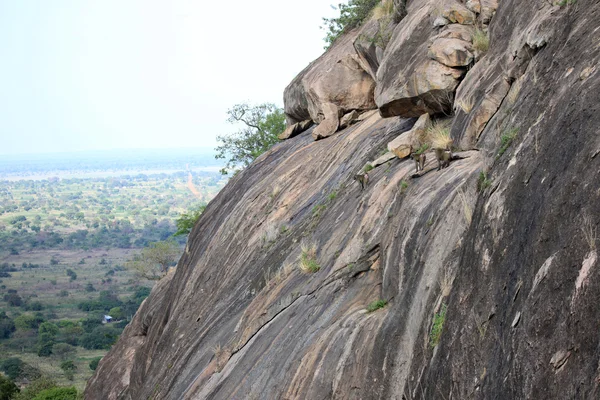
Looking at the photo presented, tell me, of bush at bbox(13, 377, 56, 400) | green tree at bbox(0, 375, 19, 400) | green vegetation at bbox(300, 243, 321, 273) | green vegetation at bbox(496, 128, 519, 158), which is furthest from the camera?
green tree at bbox(0, 375, 19, 400)

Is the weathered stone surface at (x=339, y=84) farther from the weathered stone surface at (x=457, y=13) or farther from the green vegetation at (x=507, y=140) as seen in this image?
the green vegetation at (x=507, y=140)

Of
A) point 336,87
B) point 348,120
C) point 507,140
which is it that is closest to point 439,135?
point 507,140

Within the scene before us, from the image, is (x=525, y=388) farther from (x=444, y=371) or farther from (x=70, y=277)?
(x=70, y=277)

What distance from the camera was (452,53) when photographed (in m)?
11.7

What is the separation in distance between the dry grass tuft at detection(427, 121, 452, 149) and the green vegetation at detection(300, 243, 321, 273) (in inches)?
106

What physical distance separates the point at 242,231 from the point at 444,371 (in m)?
10.9

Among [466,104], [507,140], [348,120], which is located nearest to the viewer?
[507,140]

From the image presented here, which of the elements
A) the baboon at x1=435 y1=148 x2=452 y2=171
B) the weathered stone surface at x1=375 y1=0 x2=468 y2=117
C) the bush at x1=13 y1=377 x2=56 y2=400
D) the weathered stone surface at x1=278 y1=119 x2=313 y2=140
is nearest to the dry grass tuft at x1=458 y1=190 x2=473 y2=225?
the baboon at x1=435 y1=148 x2=452 y2=171

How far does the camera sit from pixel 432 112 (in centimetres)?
1242

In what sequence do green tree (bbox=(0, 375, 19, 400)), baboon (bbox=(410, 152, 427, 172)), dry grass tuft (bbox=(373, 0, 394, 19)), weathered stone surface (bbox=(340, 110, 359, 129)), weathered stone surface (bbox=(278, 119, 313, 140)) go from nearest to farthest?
baboon (bbox=(410, 152, 427, 172)), dry grass tuft (bbox=(373, 0, 394, 19)), weathered stone surface (bbox=(340, 110, 359, 129)), weathered stone surface (bbox=(278, 119, 313, 140)), green tree (bbox=(0, 375, 19, 400))

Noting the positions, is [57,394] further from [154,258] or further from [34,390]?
[154,258]

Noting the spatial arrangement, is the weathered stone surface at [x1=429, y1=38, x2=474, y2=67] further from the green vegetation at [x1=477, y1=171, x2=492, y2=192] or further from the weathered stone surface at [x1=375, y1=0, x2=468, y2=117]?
the green vegetation at [x1=477, y1=171, x2=492, y2=192]

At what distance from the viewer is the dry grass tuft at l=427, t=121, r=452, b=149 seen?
33.0 ft

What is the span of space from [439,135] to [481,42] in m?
1.91
